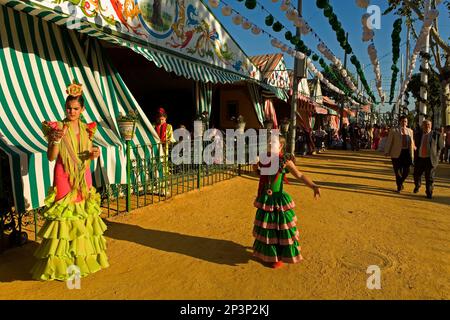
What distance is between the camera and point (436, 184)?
9359mm

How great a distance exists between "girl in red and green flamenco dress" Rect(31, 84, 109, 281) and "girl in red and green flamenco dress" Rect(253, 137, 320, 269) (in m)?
1.96

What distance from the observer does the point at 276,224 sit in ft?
12.3

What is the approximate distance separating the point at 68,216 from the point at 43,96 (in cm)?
292

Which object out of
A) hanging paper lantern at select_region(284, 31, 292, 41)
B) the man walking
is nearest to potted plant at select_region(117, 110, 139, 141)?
hanging paper lantern at select_region(284, 31, 292, 41)

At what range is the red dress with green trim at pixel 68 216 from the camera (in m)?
3.27

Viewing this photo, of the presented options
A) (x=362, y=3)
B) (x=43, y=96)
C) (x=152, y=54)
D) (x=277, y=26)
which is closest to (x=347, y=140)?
(x=277, y=26)

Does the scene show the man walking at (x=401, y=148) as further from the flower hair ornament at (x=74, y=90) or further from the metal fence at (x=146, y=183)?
the flower hair ornament at (x=74, y=90)

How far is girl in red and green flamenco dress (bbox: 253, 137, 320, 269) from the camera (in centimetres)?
377

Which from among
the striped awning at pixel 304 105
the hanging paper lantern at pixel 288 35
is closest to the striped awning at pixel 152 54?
the hanging paper lantern at pixel 288 35

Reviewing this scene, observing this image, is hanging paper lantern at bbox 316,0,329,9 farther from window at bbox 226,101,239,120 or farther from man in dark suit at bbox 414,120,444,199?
window at bbox 226,101,239,120

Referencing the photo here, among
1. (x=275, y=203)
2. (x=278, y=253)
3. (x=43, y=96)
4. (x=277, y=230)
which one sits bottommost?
(x=278, y=253)

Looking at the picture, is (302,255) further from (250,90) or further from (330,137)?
(330,137)

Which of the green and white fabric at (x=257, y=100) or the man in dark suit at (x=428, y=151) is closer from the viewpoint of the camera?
the man in dark suit at (x=428, y=151)

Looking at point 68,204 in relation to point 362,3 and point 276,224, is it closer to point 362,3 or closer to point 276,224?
point 276,224
